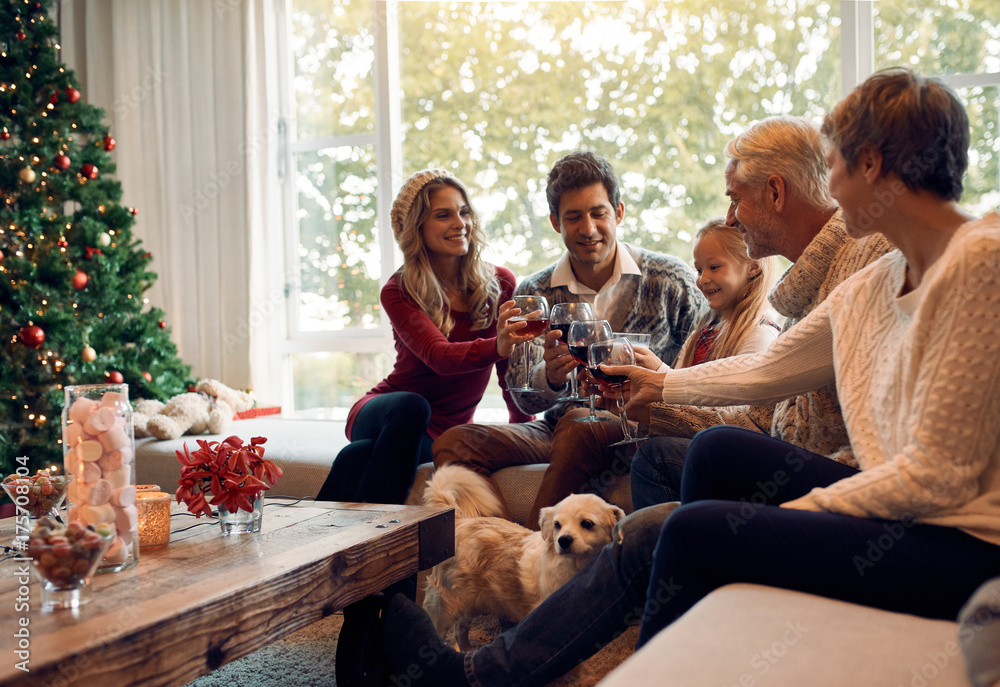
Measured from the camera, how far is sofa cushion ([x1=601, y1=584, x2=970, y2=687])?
0.75 metres

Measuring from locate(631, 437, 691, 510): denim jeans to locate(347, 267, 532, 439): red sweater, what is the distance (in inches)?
29.1

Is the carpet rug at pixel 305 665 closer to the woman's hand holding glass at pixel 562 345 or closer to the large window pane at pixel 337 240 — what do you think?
the woman's hand holding glass at pixel 562 345

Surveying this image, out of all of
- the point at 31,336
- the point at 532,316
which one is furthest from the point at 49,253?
the point at 532,316

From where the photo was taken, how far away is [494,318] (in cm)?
259

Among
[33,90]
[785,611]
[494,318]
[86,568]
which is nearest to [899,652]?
[785,611]

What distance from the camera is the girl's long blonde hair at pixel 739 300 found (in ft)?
6.43

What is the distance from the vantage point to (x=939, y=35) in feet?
10.6

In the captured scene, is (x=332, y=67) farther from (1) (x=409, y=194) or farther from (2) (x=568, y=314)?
(2) (x=568, y=314)

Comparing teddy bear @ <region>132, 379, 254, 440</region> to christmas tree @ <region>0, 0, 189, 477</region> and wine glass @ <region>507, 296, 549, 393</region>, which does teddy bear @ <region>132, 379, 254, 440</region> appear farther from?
wine glass @ <region>507, 296, 549, 393</region>

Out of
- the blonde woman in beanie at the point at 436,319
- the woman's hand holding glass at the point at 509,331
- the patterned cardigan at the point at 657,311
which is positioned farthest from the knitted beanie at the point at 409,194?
the woman's hand holding glass at the point at 509,331

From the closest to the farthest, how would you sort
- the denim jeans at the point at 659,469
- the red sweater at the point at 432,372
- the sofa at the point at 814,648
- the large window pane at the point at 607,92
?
1. the sofa at the point at 814,648
2. the denim jeans at the point at 659,469
3. the red sweater at the point at 432,372
4. the large window pane at the point at 607,92

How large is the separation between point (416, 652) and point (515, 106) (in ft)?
10.1

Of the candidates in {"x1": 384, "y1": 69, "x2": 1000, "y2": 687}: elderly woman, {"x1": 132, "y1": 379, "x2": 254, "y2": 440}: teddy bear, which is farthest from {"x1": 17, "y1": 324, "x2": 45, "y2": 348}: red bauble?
{"x1": 384, "y1": 69, "x2": 1000, "y2": 687}: elderly woman

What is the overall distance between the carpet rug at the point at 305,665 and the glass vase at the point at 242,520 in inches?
15.9
